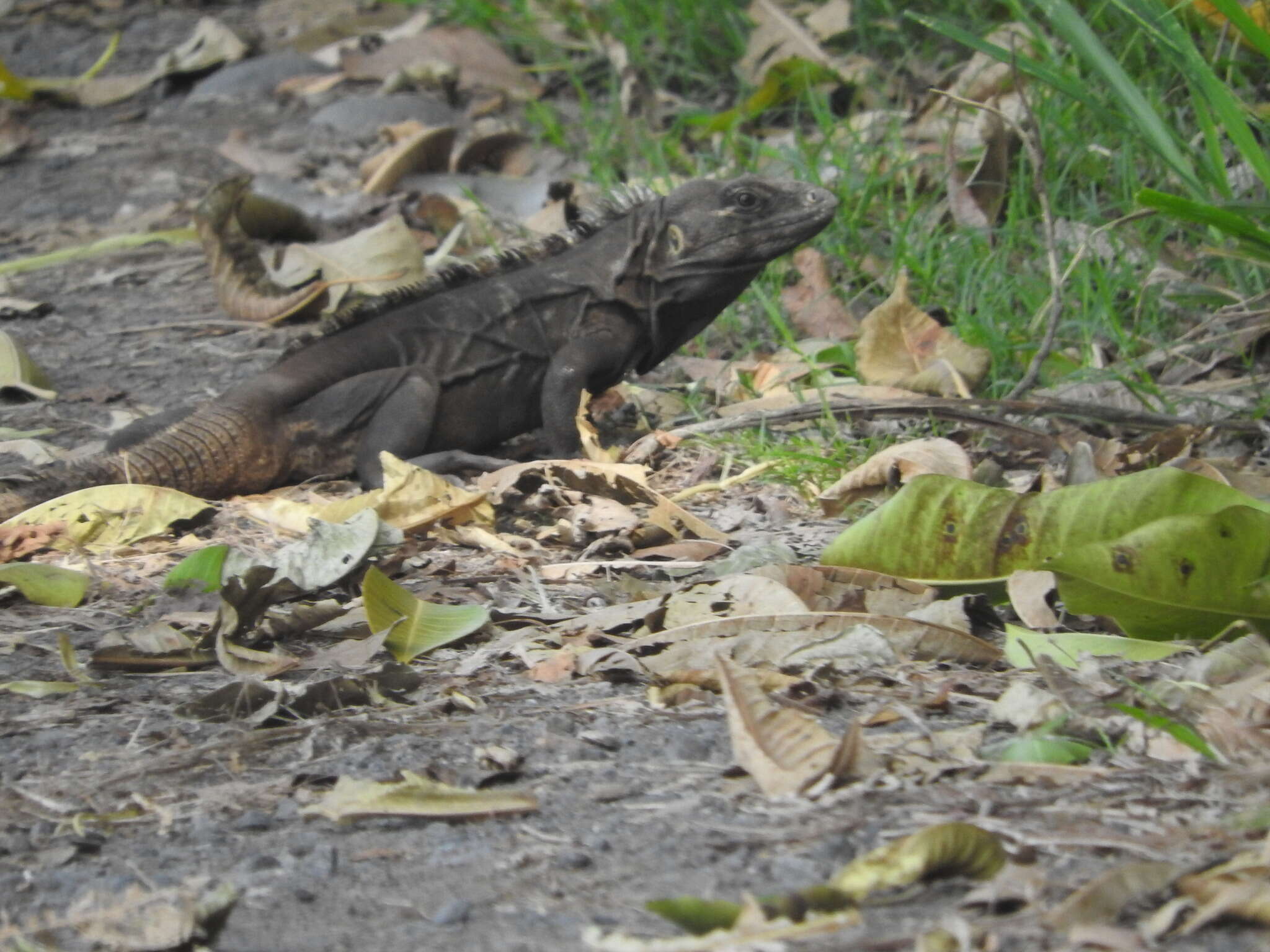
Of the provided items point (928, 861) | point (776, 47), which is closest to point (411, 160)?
point (776, 47)

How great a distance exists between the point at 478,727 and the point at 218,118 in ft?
24.7

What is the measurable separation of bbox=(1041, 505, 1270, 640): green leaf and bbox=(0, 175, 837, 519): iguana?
2.53 meters

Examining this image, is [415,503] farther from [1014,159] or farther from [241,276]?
[1014,159]

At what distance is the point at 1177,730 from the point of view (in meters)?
1.85

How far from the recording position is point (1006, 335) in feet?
15.1

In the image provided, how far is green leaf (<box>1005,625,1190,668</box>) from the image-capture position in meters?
2.27

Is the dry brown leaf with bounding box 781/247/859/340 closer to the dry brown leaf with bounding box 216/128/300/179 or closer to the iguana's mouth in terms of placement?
the iguana's mouth

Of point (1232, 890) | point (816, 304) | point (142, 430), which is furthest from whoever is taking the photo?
point (816, 304)

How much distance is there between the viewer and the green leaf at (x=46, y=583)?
2941mm

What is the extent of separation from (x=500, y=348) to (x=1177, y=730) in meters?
3.30

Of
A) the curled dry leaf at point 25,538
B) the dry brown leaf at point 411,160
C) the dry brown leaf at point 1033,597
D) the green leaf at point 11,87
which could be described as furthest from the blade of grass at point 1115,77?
the green leaf at point 11,87

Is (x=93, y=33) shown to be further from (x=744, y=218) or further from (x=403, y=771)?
(x=403, y=771)

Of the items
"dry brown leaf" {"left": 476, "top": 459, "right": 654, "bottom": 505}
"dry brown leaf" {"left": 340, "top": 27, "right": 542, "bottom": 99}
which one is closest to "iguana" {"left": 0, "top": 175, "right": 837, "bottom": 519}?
"dry brown leaf" {"left": 476, "top": 459, "right": 654, "bottom": 505}

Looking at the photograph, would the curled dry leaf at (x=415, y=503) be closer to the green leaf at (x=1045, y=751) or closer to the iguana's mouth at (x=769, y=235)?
the iguana's mouth at (x=769, y=235)
